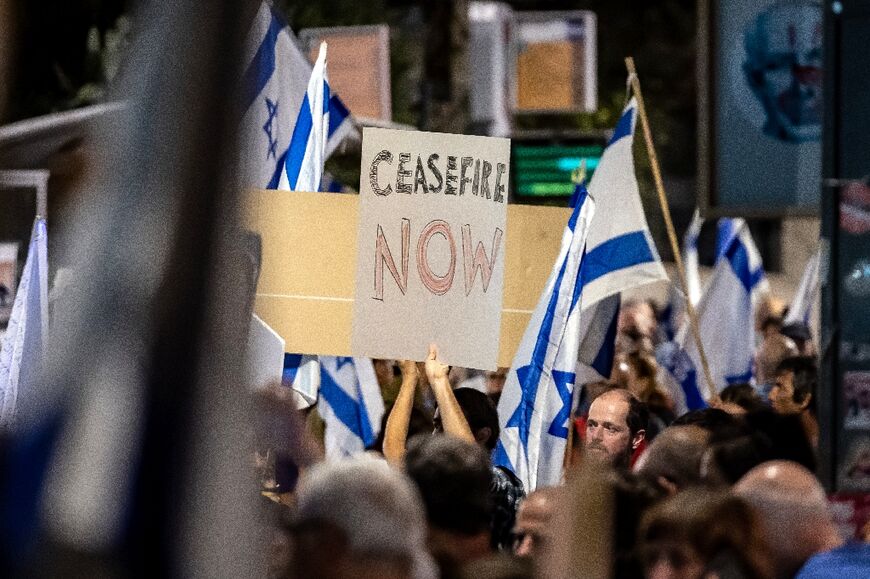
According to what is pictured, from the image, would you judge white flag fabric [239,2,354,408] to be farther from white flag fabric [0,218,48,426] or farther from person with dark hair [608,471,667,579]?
person with dark hair [608,471,667,579]

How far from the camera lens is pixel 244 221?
2.22 metres

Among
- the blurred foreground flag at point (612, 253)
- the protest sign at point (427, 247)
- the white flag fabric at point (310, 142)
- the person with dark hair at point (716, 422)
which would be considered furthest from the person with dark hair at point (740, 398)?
the white flag fabric at point (310, 142)

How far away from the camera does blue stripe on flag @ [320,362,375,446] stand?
9227 mm

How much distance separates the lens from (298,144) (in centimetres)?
728

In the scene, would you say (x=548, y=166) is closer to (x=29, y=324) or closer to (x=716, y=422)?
(x=29, y=324)

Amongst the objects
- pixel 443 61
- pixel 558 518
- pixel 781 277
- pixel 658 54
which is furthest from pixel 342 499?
pixel 658 54

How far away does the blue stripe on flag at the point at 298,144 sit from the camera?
7.25m

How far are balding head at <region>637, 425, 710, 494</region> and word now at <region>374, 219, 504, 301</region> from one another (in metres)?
2.15

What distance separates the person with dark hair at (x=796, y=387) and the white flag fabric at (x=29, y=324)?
Result: 3315 millimetres

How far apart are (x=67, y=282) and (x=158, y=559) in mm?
361

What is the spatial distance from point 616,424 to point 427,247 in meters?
0.99

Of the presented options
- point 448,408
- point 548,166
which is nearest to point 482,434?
point 448,408

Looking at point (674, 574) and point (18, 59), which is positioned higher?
point (18, 59)

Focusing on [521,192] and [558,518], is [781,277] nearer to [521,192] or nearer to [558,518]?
[521,192]
